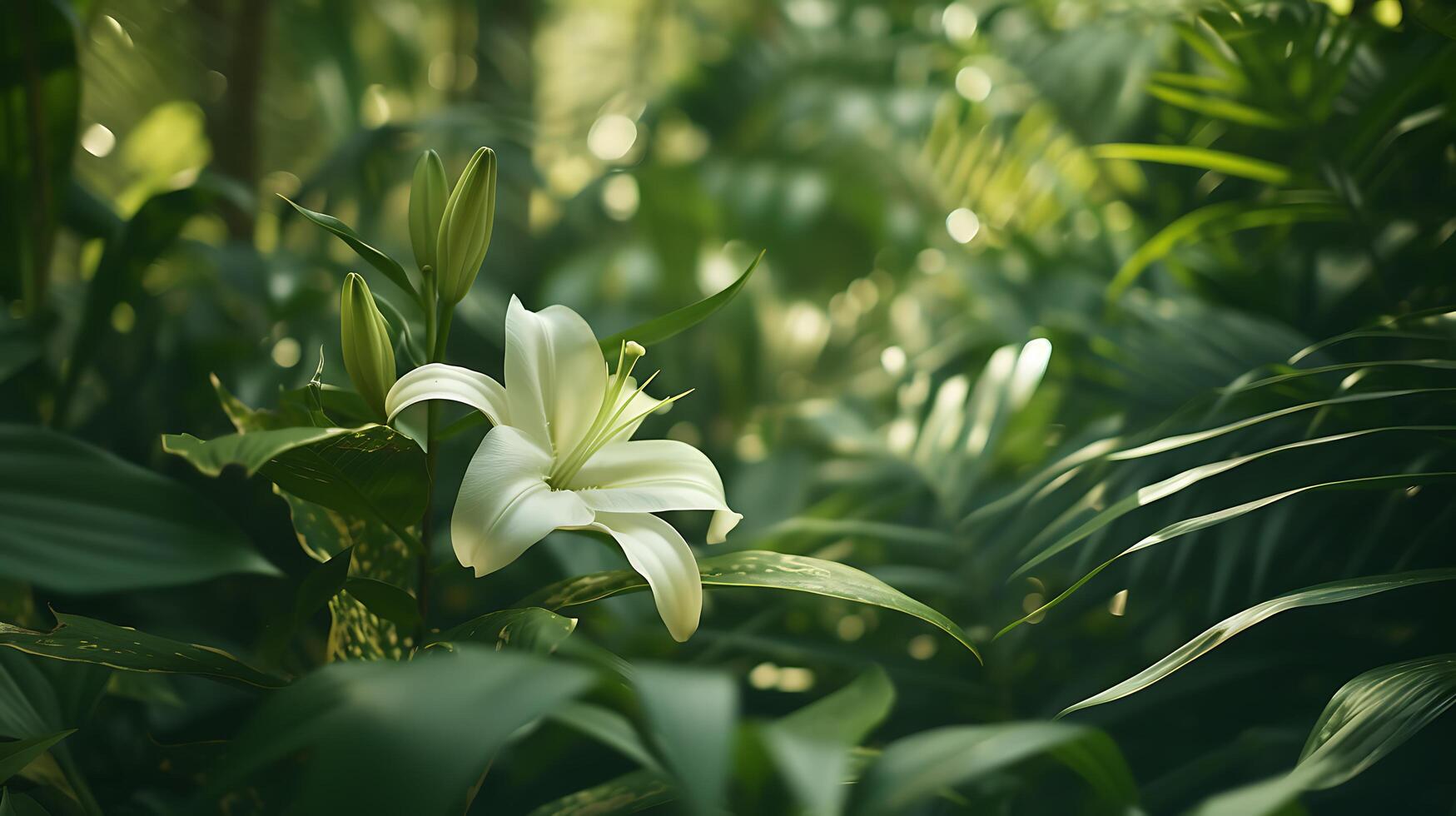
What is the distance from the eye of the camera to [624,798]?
1.02 feet

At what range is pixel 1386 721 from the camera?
11.0 inches

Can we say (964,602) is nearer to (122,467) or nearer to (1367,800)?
(1367,800)

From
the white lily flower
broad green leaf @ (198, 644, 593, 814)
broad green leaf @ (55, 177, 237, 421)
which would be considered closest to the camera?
broad green leaf @ (198, 644, 593, 814)

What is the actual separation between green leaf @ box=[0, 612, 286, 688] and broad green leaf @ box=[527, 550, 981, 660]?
0.37 ft

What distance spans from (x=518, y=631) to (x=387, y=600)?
72 mm

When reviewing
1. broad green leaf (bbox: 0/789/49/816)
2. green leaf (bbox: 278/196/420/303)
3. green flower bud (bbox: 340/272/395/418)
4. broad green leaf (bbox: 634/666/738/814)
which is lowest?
broad green leaf (bbox: 0/789/49/816)

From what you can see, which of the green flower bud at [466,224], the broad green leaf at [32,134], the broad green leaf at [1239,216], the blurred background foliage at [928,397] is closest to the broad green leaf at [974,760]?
the blurred background foliage at [928,397]

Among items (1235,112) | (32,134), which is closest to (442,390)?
(32,134)

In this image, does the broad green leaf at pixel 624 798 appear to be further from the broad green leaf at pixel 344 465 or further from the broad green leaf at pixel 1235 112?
the broad green leaf at pixel 1235 112

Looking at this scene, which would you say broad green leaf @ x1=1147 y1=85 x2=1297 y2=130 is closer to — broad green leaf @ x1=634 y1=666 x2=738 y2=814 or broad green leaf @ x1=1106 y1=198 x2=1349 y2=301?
broad green leaf @ x1=1106 y1=198 x2=1349 y2=301

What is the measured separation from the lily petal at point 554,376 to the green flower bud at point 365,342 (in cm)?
4

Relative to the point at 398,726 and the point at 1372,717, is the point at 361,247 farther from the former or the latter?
the point at 1372,717

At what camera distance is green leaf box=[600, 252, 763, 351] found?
0.31 metres

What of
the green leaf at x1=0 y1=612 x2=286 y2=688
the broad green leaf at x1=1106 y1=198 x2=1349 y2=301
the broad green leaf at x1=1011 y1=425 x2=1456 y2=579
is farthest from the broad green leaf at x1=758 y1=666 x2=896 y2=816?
the broad green leaf at x1=1106 y1=198 x2=1349 y2=301
